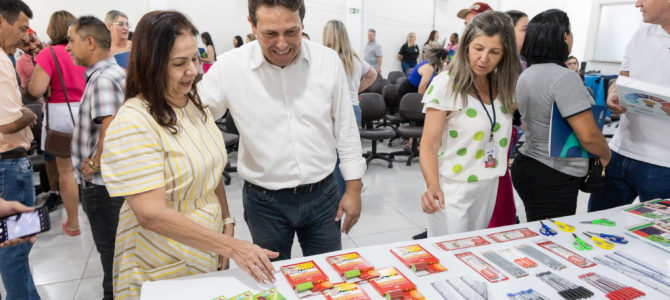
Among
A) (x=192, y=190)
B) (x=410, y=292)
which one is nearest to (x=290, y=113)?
(x=192, y=190)

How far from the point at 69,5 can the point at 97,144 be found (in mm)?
7456

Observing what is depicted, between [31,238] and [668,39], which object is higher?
[668,39]

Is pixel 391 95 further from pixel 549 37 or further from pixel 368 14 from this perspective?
pixel 549 37

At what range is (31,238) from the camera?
1.23 meters

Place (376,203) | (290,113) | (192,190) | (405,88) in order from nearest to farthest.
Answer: (192,190), (290,113), (376,203), (405,88)

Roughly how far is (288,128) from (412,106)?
3547 mm

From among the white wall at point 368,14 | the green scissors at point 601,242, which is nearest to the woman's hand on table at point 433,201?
the green scissors at point 601,242

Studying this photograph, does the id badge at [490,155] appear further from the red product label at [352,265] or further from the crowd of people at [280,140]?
the red product label at [352,265]

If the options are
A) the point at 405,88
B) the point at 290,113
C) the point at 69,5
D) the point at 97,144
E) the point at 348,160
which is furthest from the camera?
the point at 69,5

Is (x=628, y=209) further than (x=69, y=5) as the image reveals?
No

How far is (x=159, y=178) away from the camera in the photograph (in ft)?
3.51

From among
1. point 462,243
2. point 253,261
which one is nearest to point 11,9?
point 253,261

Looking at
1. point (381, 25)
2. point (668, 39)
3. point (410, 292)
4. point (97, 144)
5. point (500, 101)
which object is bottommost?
point (410, 292)

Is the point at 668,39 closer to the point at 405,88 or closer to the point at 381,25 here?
the point at 405,88
